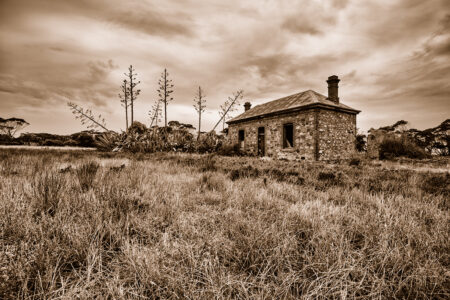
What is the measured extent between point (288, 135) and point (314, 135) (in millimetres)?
3174

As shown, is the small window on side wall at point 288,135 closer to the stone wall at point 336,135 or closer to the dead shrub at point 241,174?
the stone wall at point 336,135

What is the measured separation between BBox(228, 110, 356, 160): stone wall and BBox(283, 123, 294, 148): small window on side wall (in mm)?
240

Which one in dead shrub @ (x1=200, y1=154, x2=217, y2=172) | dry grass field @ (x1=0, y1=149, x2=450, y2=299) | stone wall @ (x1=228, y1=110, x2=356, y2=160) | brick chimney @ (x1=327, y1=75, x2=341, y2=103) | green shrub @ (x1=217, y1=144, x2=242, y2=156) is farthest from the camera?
green shrub @ (x1=217, y1=144, x2=242, y2=156)

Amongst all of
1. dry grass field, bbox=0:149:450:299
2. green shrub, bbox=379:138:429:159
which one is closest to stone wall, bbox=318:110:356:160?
green shrub, bbox=379:138:429:159

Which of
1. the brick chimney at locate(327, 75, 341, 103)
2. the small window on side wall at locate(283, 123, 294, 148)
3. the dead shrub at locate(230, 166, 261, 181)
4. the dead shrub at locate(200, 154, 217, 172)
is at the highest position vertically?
the brick chimney at locate(327, 75, 341, 103)

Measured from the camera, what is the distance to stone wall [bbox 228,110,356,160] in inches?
518

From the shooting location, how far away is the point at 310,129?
526 inches

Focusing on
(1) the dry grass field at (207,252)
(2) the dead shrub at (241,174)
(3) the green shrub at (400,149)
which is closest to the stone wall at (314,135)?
(3) the green shrub at (400,149)

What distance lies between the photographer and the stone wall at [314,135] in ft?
43.2

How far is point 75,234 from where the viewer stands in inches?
57.9

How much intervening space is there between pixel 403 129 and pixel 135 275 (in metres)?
38.5

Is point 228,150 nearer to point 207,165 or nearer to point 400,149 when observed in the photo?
point 207,165

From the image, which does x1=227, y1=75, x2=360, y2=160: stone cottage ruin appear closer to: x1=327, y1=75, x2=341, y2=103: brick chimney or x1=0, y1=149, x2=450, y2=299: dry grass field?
x1=327, y1=75, x2=341, y2=103: brick chimney

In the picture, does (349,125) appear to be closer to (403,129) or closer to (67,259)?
(67,259)
